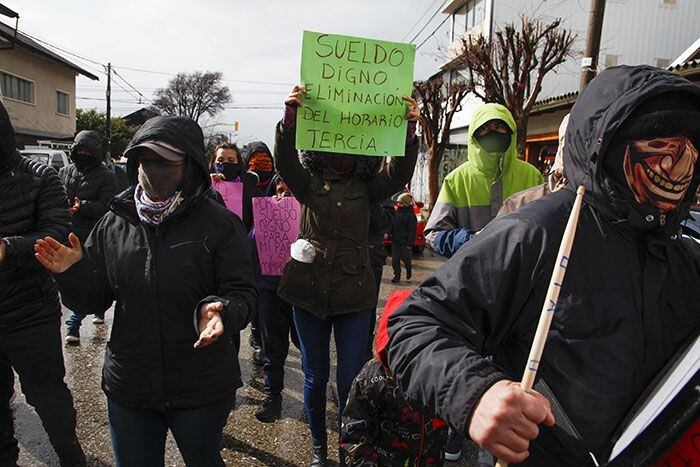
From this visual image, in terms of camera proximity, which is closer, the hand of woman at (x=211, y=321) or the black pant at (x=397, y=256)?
the hand of woman at (x=211, y=321)

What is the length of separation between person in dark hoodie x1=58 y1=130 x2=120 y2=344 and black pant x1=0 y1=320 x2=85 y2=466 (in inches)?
102

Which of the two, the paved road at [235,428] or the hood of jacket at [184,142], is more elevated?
the hood of jacket at [184,142]

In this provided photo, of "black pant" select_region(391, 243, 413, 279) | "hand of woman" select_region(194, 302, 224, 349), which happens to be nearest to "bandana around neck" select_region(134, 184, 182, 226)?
"hand of woman" select_region(194, 302, 224, 349)

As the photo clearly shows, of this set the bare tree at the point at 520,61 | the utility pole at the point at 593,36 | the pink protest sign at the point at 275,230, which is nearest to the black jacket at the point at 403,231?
the utility pole at the point at 593,36

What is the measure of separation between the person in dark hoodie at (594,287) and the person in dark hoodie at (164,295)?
107cm

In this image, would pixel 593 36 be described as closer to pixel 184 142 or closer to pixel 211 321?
pixel 184 142

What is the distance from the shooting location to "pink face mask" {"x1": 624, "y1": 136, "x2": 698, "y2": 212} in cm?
128

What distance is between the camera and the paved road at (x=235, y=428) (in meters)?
3.23

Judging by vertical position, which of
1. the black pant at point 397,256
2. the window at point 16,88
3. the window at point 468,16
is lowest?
the black pant at point 397,256

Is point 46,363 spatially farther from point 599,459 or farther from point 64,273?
point 599,459

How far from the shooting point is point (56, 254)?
6.39ft

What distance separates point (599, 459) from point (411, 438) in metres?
1.33

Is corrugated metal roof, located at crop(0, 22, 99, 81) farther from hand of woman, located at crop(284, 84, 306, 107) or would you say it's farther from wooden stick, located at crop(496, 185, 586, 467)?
wooden stick, located at crop(496, 185, 586, 467)

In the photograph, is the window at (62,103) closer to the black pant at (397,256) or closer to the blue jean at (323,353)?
the black pant at (397,256)
